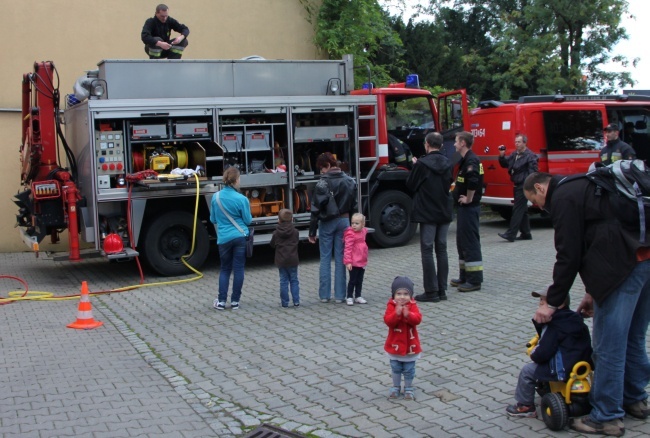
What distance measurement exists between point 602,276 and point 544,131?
10.5 metres

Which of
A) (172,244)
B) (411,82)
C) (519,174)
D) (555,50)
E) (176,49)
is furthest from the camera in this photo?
(555,50)

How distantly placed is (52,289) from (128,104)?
284 cm

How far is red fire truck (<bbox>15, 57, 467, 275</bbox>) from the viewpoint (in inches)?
423

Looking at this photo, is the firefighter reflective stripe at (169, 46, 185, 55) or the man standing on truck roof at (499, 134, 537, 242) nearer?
the firefighter reflective stripe at (169, 46, 185, 55)

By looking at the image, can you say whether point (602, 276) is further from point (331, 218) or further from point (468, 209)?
point (331, 218)

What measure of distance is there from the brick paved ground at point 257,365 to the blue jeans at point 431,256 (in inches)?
11.1

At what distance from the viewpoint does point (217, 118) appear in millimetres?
11352

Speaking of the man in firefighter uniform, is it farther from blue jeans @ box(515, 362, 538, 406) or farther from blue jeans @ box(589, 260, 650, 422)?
blue jeans @ box(589, 260, 650, 422)

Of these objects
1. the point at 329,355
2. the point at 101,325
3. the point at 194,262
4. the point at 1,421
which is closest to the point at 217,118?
the point at 194,262

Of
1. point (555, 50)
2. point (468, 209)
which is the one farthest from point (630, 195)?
point (555, 50)

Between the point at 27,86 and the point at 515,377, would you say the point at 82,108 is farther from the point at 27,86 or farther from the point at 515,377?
the point at 515,377

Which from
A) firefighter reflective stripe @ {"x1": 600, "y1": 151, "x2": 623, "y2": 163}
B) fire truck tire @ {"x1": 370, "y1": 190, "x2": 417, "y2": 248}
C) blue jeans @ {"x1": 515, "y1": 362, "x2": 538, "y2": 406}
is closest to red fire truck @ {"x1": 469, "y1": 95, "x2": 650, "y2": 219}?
firefighter reflective stripe @ {"x1": 600, "y1": 151, "x2": 623, "y2": 163}

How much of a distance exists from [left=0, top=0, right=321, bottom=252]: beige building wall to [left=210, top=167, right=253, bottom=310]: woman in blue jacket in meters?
6.59

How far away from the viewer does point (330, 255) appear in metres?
9.15
